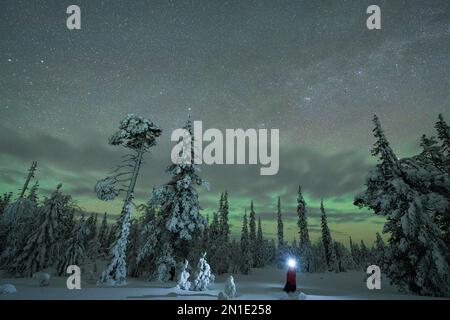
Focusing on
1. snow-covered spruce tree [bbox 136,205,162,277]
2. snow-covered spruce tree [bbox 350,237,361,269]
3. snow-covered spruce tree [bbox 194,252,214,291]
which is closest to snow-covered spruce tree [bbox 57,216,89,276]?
snow-covered spruce tree [bbox 136,205,162,277]

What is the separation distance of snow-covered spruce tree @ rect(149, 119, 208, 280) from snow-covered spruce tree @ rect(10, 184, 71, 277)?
482 inches

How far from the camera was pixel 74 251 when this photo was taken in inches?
931

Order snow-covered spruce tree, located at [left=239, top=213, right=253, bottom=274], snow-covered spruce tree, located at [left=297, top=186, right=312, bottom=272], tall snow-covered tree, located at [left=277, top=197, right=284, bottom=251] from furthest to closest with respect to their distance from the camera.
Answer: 1. tall snow-covered tree, located at [left=277, top=197, right=284, bottom=251]
2. snow-covered spruce tree, located at [left=297, top=186, right=312, bottom=272]
3. snow-covered spruce tree, located at [left=239, top=213, right=253, bottom=274]

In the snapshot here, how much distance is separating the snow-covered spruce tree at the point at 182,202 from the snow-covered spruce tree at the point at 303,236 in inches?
1443

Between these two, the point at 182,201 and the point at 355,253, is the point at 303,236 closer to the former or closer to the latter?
the point at 182,201

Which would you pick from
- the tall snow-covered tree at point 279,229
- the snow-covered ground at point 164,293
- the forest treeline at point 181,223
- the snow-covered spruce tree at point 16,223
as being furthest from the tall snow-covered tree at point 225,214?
the snow-covered ground at point 164,293

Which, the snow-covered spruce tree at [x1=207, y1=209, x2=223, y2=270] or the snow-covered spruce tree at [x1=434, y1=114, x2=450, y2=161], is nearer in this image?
the snow-covered spruce tree at [x1=434, y1=114, x2=450, y2=161]

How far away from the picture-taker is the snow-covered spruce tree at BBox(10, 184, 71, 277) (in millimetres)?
22578

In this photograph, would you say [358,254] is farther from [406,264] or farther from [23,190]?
A: [23,190]

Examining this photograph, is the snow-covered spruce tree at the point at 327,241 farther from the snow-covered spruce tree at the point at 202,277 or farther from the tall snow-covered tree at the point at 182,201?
the snow-covered spruce tree at the point at 202,277

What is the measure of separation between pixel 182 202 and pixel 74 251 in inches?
507

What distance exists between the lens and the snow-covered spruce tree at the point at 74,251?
23.1 m

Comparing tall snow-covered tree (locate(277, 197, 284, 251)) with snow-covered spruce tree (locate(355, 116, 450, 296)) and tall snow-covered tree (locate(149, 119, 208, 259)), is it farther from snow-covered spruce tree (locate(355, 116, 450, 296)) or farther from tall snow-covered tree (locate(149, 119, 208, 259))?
snow-covered spruce tree (locate(355, 116, 450, 296))

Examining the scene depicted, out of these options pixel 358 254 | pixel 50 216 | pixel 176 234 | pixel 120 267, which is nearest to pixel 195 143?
pixel 176 234
